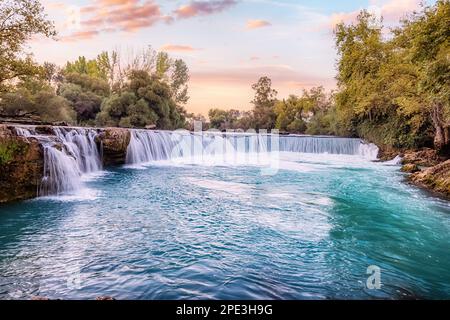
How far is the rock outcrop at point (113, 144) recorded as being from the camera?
44.1ft

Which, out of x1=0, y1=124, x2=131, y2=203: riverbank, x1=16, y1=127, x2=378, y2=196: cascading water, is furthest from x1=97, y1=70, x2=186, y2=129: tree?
x1=0, y1=124, x2=131, y2=203: riverbank

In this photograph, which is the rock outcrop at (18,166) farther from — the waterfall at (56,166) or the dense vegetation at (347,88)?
the dense vegetation at (347,88)

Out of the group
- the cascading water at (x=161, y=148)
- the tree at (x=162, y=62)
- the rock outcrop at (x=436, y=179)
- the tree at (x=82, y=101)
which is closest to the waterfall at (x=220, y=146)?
the cascading water at (x=161, y=148)

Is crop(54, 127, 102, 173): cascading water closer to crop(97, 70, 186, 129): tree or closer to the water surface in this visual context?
the water surface

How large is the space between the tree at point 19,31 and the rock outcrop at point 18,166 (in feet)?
22.1

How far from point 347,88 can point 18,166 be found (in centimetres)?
2579

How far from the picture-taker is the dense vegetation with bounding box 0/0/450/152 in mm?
10946

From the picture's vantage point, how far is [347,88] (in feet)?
89.4

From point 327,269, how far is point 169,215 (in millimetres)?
→ 3520

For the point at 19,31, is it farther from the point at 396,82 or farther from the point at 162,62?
the point at 162,62

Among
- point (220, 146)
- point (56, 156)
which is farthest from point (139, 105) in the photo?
point (56, 156)

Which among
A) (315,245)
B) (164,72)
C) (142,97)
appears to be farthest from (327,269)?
(164,72)

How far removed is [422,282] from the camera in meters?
3.92

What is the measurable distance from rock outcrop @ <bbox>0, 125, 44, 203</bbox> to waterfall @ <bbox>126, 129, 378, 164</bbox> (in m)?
7.45
